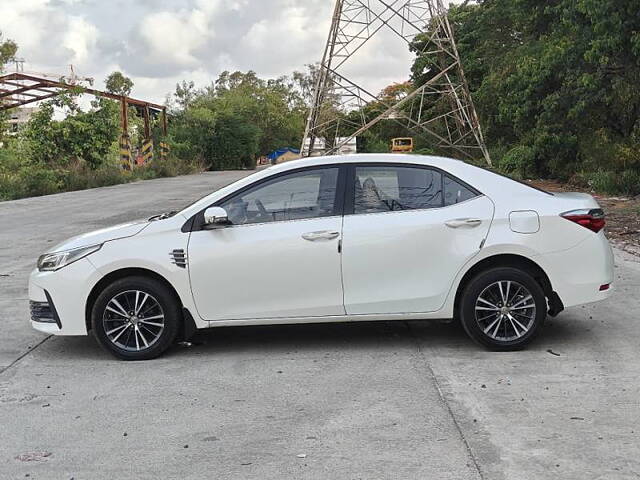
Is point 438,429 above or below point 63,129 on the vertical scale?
below

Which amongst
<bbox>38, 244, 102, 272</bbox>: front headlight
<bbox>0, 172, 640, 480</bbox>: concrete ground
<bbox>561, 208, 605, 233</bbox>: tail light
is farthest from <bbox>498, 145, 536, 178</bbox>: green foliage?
<bbox>38, 244, 102, 272</bbox>: front headlight

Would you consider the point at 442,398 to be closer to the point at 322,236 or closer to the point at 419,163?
the point at 322,236

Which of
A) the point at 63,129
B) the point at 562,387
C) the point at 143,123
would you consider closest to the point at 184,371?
the point at 562,387

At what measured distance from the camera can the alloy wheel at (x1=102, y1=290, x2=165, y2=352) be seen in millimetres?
6363

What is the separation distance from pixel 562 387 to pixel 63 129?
3365cm

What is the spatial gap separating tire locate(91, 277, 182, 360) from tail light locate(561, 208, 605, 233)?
322cm

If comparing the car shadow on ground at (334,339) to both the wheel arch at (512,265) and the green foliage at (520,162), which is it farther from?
the green foliage at (520,162)

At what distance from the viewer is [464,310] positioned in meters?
6.32

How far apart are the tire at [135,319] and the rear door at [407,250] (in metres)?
1.44

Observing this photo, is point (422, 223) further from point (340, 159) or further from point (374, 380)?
point (374, 380)

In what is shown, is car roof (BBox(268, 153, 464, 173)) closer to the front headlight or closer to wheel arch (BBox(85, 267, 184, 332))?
wheel arch (BBox(85, 267, 184, 332))

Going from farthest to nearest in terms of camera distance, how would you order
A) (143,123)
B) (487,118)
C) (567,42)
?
1. (143,123)
2. (487,118)
3. (567,42)

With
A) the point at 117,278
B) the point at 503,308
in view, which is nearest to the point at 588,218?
the point at 503,308

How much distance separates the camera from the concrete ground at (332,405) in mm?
4277
